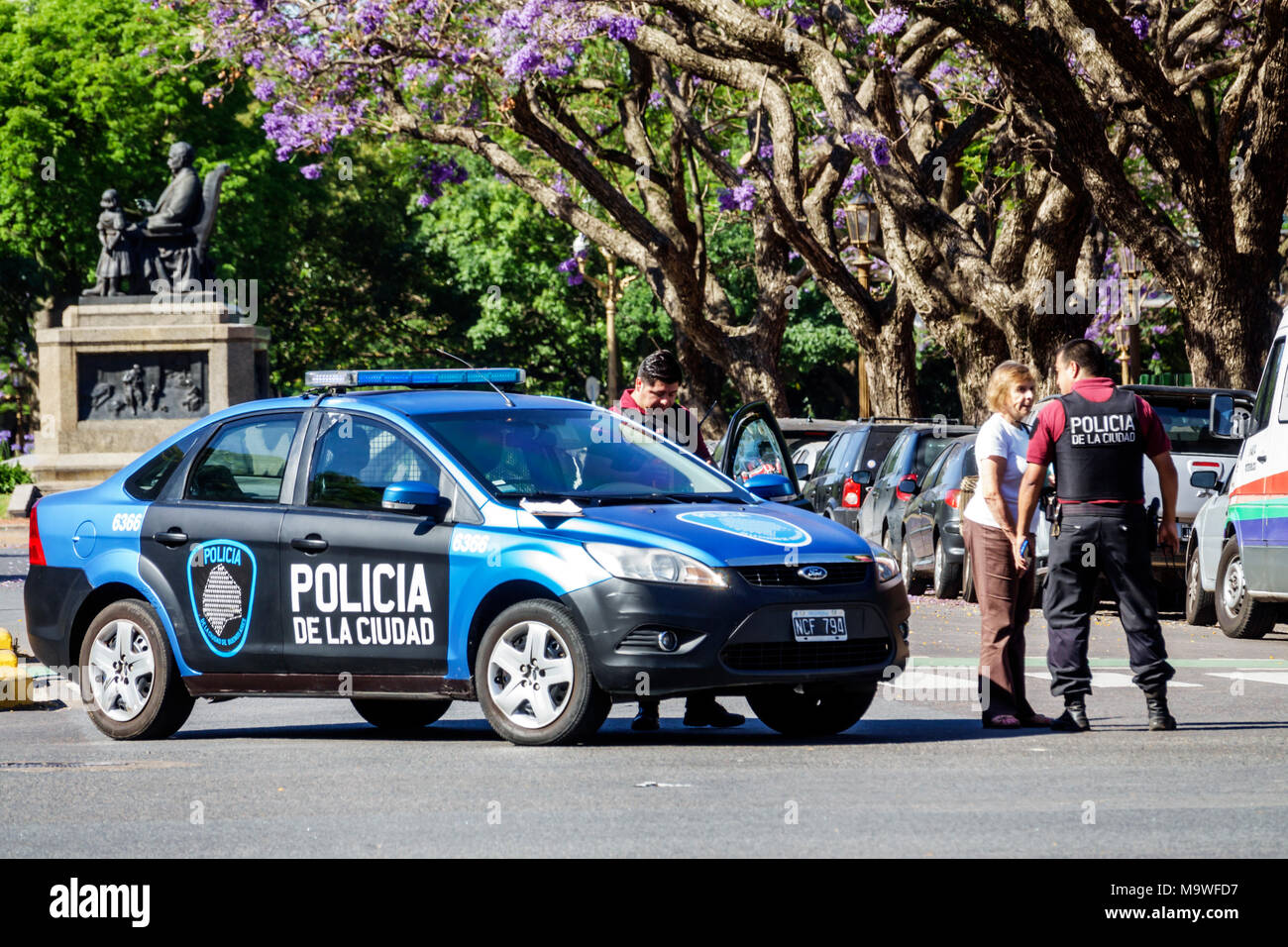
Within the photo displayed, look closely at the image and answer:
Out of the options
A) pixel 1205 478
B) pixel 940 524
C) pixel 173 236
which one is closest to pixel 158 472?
pixel 1205 478

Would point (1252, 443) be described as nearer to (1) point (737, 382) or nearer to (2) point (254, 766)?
(2) point (254, 766)

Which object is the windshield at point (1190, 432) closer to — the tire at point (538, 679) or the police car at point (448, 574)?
the police car at point (448, 574)

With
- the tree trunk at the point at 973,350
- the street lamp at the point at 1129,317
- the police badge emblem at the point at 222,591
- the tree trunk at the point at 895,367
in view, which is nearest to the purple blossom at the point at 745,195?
the tree trunk at the point at 895,367

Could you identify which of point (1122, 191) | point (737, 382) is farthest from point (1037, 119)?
point (737, 382)

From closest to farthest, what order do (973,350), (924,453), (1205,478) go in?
(1205,478) → (924,453) → (973,350)

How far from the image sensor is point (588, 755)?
8836 millimetres

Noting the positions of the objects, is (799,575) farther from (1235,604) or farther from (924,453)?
(924,453)

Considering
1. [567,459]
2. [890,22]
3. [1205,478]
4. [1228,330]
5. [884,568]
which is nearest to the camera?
[884,568]

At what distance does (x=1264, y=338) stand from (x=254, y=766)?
561 inches

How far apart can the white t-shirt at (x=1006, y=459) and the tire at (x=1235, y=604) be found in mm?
6312

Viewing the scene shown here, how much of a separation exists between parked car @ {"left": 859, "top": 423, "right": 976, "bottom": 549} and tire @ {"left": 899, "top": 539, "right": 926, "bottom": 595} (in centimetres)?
19

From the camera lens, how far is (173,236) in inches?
1430

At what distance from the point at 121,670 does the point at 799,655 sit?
130 inches

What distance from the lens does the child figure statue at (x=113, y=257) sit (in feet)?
116
